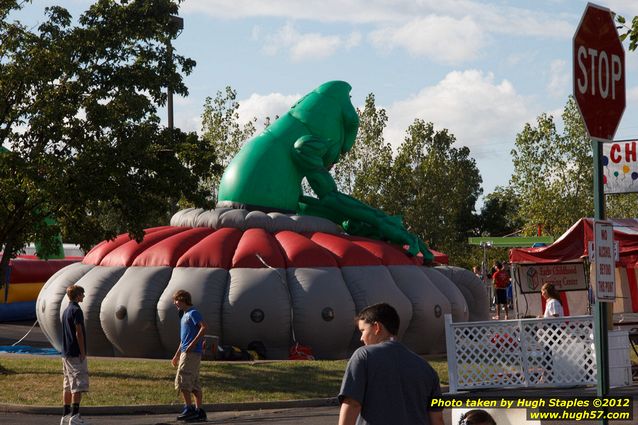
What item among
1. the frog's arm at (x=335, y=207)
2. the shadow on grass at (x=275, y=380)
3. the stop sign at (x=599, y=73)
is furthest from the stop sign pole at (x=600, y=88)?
the frog's arm at (x=335, y=207)

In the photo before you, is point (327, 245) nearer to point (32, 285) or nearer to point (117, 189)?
point (117, 189)

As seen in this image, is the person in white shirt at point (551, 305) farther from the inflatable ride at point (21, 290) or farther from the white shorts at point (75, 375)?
the inflatable ride at point (21, 290)

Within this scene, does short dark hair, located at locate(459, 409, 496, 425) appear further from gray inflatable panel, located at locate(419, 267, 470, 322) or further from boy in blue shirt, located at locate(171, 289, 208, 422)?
gray inflatable panel, located at locate(419, 267, 470, 322)

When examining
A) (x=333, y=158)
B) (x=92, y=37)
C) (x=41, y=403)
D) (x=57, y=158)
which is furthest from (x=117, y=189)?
(x=333, y=158)

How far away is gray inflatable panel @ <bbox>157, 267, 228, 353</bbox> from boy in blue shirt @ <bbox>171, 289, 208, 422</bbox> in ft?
23.1

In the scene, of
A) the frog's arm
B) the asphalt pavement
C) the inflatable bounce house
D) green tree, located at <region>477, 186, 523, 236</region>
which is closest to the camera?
the asphalt pavement

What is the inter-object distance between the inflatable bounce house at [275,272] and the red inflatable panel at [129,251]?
0.10 ft

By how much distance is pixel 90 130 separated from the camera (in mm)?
19328

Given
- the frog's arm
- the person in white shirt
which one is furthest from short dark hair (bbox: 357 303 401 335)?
the frog's arm

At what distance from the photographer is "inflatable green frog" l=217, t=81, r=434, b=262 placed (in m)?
25.3

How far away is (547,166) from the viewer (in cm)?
5300

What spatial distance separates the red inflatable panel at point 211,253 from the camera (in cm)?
2192

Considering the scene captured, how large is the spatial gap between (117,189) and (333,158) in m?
8.97

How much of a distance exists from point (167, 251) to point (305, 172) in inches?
198
